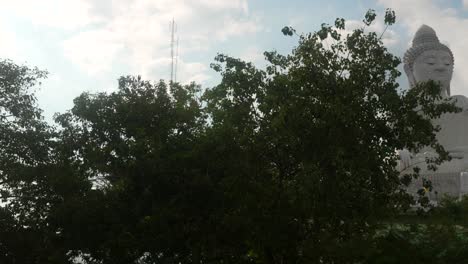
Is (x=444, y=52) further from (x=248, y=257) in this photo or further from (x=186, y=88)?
(x=248, y=257)

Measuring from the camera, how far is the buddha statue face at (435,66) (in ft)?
69.4

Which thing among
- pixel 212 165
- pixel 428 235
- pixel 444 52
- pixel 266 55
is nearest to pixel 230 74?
pixel 266 55

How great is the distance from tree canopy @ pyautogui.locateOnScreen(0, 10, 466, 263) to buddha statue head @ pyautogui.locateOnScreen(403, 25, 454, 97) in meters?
11.3

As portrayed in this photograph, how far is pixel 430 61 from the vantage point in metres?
21.2

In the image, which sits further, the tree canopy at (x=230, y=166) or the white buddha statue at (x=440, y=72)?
the white buddha statue at (x=440, y=72)

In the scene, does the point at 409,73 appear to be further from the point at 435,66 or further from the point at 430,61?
the point at 435,66

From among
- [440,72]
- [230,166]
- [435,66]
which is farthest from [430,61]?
[230,166]

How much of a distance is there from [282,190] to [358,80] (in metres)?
1.81

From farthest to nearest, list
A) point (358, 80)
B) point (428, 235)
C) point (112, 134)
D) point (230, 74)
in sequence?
point (428, 235) → point (112, 134) → point (230, 74) → point (358, 80)

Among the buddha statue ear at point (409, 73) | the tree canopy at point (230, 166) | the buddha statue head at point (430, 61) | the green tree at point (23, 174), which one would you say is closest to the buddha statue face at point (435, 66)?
the buddha statue head at point (430, 61)

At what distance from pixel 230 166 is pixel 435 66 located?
15.5 m

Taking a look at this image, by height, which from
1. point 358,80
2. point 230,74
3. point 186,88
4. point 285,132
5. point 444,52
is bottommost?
point 285,132

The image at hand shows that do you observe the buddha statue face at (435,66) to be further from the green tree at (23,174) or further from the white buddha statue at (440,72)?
the green tree at (23,174)

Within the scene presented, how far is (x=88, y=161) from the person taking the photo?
31.2 ft
